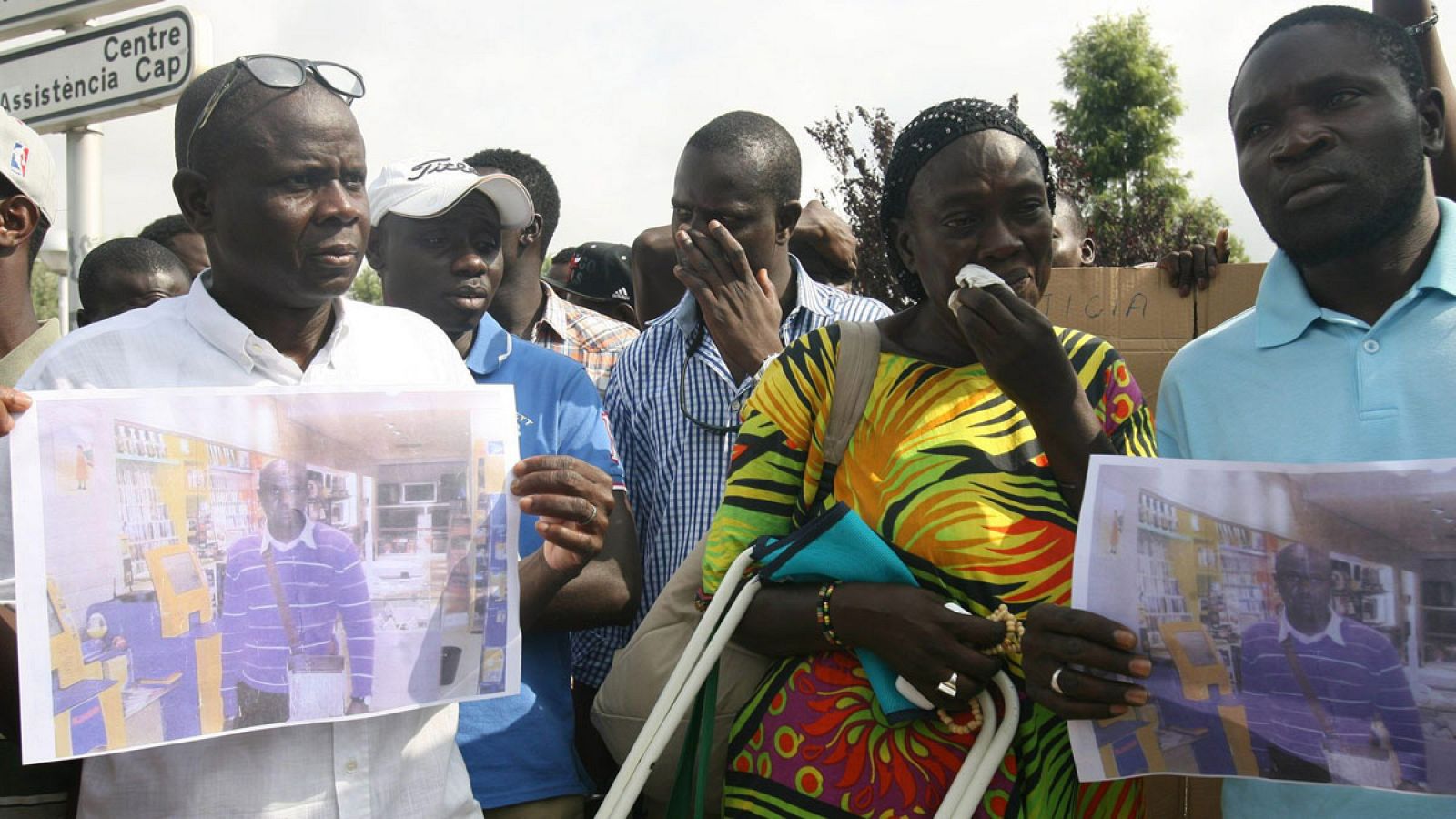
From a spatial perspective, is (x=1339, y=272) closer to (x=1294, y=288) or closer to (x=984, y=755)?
(x=1294, y=288)

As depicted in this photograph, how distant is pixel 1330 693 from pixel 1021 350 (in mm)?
706

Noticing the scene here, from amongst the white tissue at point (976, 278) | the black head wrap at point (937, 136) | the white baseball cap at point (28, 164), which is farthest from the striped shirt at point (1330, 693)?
the white baseball cap at point (28, 164)

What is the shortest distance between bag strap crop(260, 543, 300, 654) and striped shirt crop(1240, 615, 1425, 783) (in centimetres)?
156

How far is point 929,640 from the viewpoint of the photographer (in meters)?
2.07

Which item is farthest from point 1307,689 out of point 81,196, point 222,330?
point 81,196

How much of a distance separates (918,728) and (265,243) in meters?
1.48

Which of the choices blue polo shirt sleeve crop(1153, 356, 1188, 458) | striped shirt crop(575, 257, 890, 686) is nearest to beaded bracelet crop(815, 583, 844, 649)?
blue polo shirt sleeve crop(1153, 356, 1188, 458)

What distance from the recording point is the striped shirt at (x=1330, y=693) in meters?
1.80

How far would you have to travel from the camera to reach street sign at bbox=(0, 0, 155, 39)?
721 centimetres

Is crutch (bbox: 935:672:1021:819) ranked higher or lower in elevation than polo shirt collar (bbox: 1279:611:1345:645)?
lower

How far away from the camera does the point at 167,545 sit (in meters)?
2.00

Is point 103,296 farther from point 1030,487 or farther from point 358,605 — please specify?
point 1030,487

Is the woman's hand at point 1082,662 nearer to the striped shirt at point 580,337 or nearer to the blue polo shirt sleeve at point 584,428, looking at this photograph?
the blue polo shirt sleeve at point 584,428

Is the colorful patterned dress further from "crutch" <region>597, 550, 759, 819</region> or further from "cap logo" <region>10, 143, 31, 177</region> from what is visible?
"cap logo" <region>10, 143, 31, 177</region>
